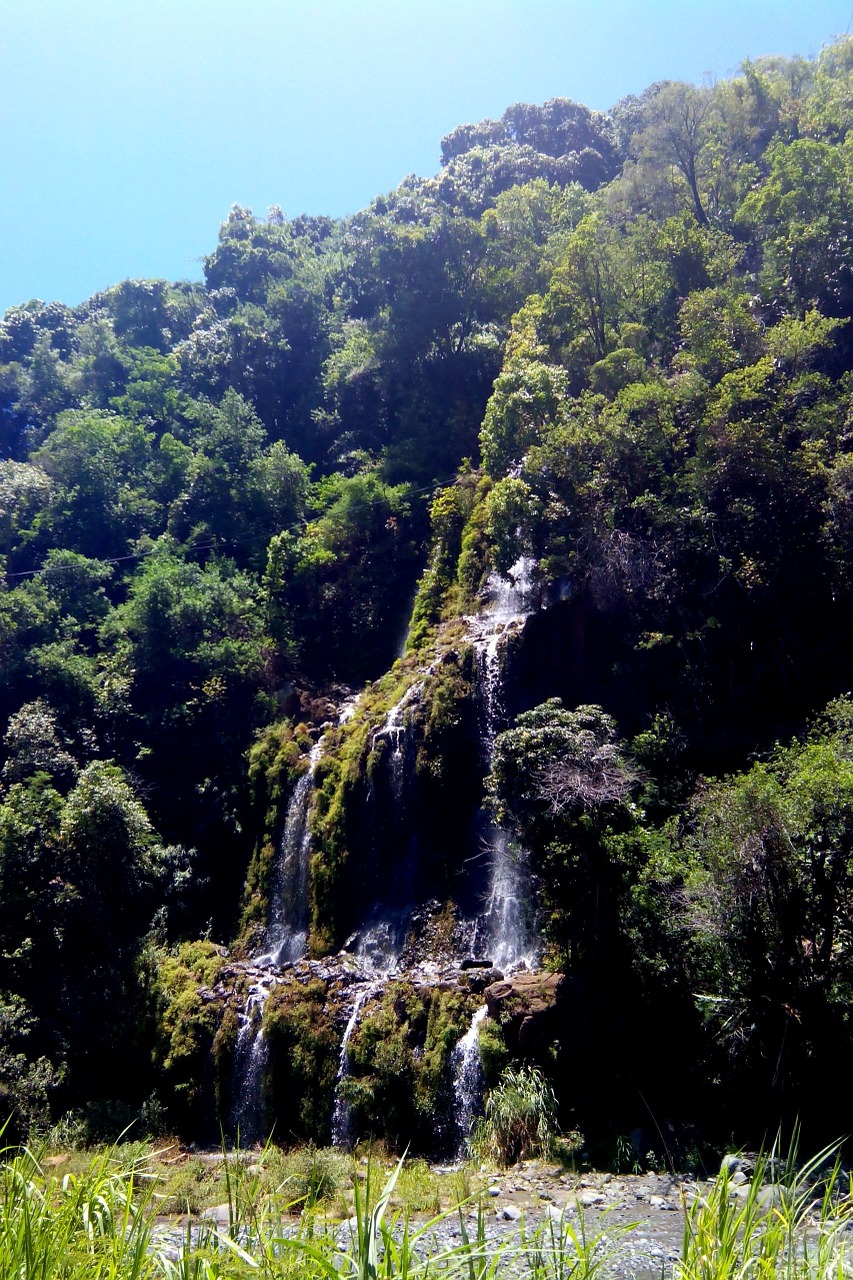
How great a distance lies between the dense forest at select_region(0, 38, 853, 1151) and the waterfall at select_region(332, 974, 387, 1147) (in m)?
0.32

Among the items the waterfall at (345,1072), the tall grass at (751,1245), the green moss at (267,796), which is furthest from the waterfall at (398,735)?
the tall grass at (751,1245)

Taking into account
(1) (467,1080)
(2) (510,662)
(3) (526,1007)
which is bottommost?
(1) (467,1080)

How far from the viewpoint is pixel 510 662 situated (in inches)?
752

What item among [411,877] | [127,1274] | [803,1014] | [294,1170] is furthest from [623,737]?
[127,1274]

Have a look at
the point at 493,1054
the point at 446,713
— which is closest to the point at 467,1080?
the point at 493,1054

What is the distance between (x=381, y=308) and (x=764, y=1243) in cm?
3526

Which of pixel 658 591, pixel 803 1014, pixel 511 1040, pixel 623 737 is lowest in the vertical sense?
pixel 511 1040

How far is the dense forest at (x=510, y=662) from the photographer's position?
40.4 ft

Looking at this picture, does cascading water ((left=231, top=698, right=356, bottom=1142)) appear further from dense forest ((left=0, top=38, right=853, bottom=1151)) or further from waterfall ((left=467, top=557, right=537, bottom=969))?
waterfall ((left=467, top=557, right=537, bottom=969))

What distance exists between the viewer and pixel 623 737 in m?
17.1

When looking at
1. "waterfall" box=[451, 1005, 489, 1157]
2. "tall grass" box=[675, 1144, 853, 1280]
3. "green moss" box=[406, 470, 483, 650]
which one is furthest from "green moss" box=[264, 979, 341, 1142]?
"tall grass" box=[675, 1144, 853, 1280]

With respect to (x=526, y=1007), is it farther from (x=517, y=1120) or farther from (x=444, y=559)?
(x=444, y=559)

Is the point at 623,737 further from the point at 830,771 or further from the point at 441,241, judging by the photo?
the point at 441,241

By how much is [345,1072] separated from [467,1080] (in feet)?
8.28
